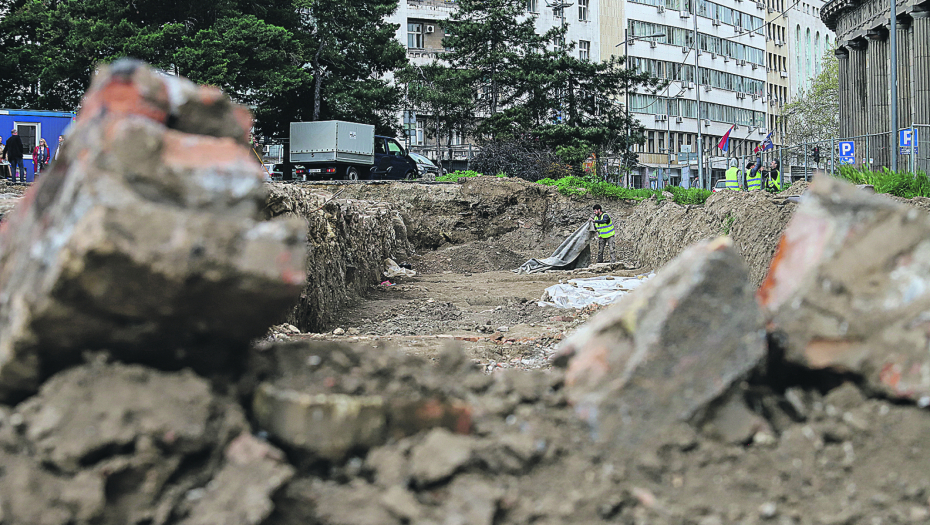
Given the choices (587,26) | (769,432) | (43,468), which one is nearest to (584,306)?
(769,432)

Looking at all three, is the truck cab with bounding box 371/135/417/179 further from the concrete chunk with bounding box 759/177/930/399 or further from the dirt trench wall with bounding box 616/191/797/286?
the concrete chunk with bounding box 759/177/930/399

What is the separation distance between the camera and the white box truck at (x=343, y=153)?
1211 inches

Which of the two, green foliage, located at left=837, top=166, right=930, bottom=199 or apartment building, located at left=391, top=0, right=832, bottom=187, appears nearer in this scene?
green foliage, located at left=837, top=166, right=930, bottom=199

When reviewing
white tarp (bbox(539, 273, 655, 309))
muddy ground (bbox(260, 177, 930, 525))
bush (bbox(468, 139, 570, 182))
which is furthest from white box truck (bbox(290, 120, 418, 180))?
muddy ground (bbox(260, 177, 930, 525))

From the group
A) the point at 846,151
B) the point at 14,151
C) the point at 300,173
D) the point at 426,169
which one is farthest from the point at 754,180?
the point at 14,151

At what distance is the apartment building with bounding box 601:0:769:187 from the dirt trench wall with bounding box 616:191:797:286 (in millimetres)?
41453

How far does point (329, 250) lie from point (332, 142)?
18.5 meters

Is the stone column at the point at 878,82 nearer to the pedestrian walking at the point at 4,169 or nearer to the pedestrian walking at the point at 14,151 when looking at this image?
the pedestrian walking at the point at 14,151

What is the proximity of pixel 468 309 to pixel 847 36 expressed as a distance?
27.2 m

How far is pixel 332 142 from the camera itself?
30656 millimetres

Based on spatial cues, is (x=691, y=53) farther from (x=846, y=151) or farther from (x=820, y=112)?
(x=846, y=151)

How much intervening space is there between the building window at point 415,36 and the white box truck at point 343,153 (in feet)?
91.8

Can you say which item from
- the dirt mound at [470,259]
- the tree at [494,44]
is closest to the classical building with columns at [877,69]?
the dirt mound at [470,259]

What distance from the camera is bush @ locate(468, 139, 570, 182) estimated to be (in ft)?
120
